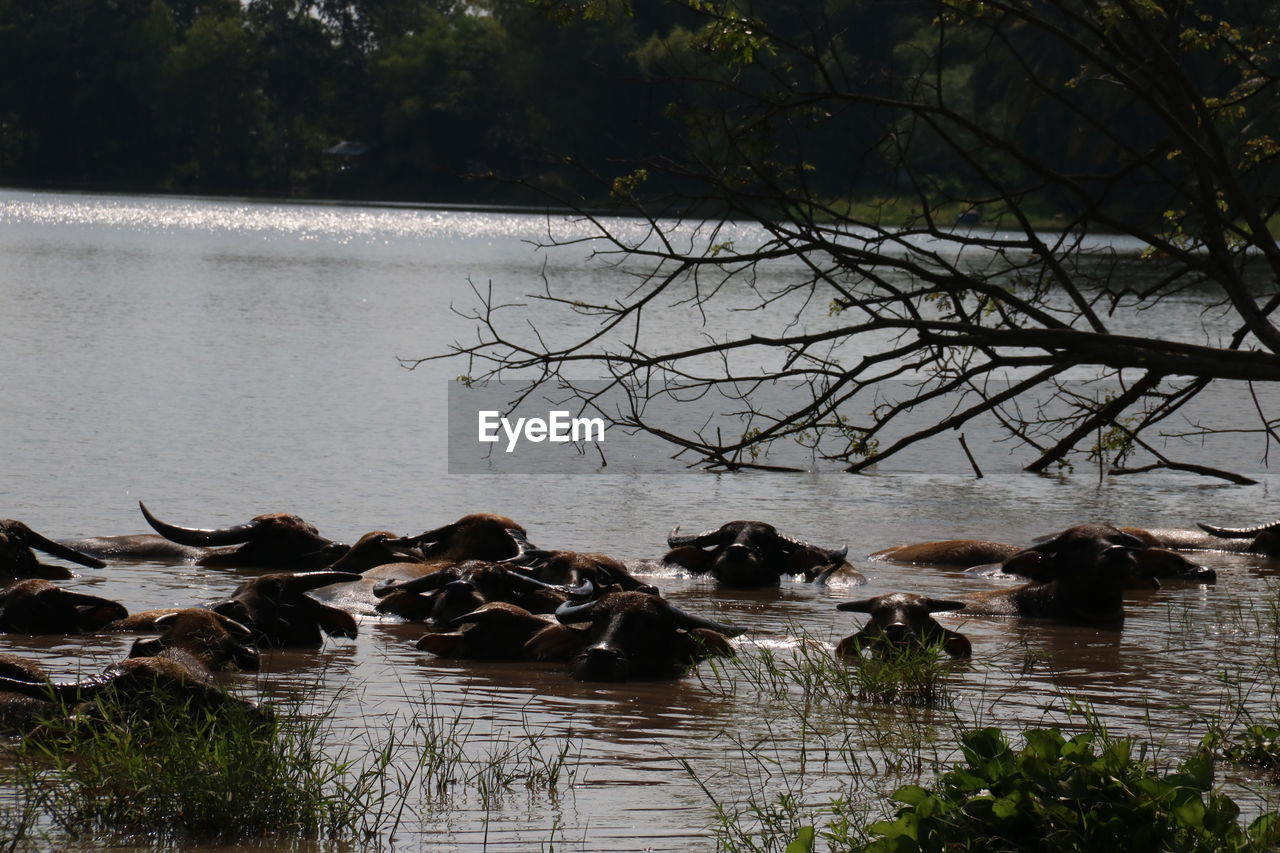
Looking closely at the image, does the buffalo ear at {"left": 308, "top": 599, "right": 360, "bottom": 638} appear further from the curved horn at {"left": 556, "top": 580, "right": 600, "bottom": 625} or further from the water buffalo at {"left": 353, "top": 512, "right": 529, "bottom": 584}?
the water buffalo at {"left": 353, "top": 512, "right": 529, "bottom": 584}

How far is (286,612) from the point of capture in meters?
9.72

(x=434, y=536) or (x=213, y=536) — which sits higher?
(x=434, y=536)

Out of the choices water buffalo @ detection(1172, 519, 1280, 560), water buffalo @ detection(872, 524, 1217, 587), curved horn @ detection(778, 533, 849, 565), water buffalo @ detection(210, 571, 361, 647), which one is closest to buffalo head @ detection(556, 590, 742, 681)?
water buffalo @ detection(210, 571, 361, 647)

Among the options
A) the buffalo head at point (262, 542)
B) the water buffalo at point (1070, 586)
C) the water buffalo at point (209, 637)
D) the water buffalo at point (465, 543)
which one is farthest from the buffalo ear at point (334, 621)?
the water buffalo at point (1070, 586)

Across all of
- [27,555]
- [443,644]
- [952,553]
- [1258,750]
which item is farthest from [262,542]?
[1258,750]

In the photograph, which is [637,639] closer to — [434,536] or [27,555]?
[434,536]

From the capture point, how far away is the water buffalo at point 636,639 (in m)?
8.79

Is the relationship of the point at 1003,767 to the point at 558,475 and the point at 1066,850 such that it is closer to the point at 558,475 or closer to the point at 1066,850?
the point at 1066,850

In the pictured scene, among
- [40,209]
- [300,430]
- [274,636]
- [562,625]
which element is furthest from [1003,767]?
[40,209]

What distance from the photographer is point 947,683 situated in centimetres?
883

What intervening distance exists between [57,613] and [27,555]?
2087mm

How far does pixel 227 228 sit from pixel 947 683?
274ft

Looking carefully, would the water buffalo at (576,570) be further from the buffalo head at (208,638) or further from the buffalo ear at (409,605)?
the buffalo head at (208,638)

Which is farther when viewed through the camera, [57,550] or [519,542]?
[519,542]
